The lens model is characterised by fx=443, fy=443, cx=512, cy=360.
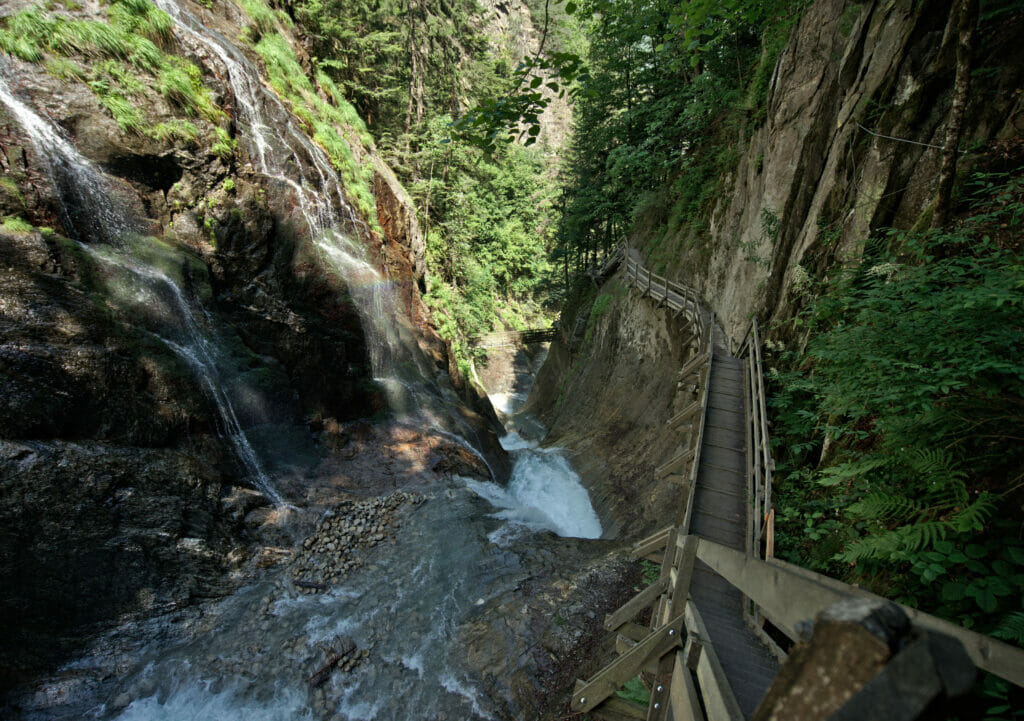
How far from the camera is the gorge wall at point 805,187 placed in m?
6.00

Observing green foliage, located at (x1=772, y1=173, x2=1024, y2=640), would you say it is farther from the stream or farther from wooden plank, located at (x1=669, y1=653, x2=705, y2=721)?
the stream

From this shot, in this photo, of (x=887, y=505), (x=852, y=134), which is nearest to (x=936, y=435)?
(x=887, y=505)

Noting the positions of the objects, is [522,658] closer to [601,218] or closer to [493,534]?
[493,534]

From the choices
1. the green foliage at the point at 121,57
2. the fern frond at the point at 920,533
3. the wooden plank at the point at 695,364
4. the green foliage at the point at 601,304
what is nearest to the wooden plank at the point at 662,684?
the fern frond at the point at 920,533

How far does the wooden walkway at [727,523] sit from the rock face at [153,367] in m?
8.16

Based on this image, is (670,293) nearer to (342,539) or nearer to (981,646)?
(342,539)

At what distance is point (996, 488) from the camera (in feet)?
11.1

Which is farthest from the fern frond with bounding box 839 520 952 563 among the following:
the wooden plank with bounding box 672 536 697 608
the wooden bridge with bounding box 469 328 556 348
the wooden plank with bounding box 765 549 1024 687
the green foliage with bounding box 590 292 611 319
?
the wooden bridge with bounding box 469 328 556 348

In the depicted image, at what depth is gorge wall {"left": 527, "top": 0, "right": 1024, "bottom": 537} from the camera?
600cm

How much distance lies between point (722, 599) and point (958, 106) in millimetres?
6174

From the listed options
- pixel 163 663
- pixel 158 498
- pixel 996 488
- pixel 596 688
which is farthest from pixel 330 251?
pixel 996 488

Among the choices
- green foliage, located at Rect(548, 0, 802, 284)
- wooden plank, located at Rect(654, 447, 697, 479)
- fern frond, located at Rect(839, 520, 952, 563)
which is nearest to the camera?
fern frond, located at Rect(839, 520, 952, 563)

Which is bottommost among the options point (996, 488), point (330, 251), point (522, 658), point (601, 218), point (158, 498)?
point (522, 658)

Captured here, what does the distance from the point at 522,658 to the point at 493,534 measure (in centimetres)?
366
